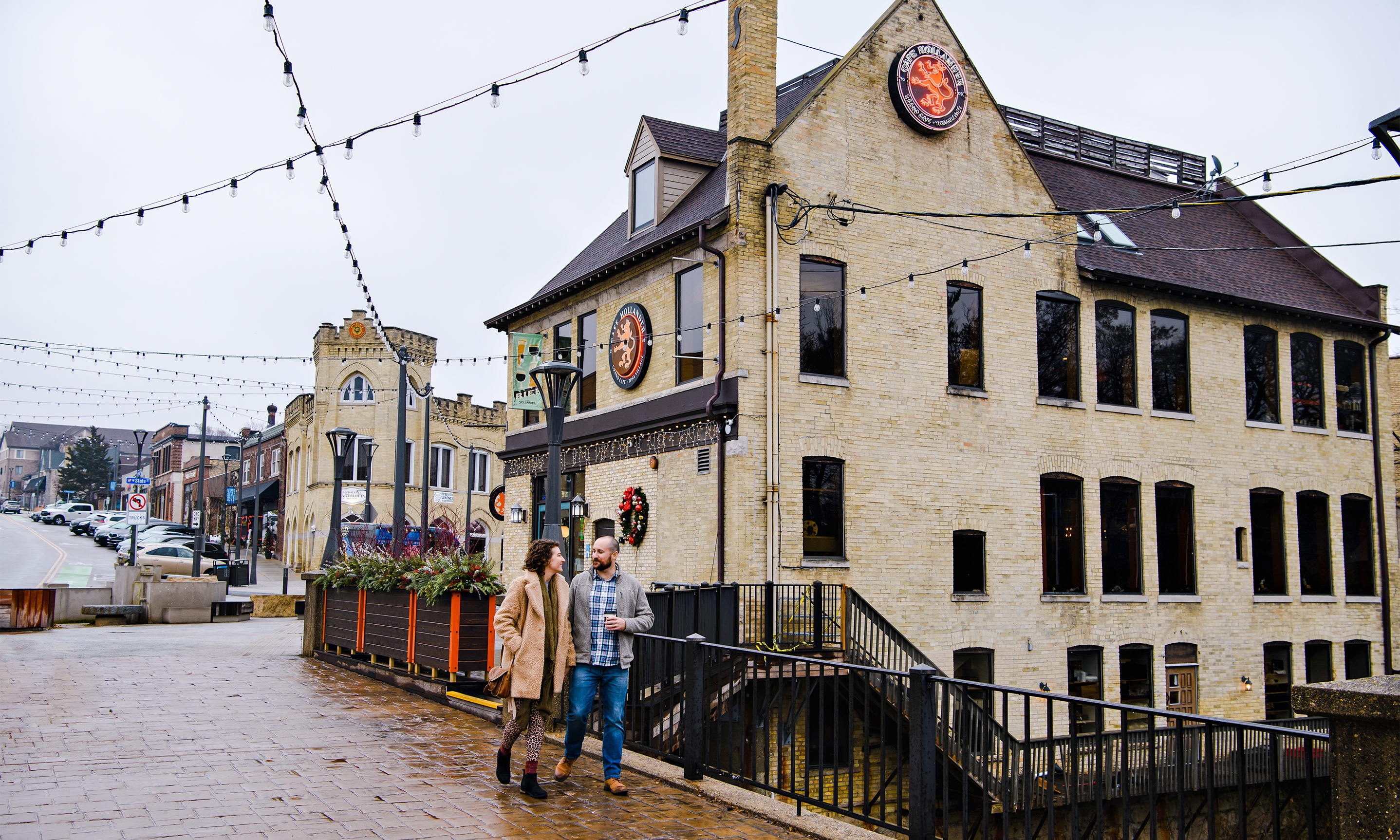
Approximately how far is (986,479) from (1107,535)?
3174 mm

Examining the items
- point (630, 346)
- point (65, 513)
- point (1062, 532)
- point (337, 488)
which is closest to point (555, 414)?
point (630, 346)

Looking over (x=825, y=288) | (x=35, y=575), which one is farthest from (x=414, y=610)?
(x=35, y=575)

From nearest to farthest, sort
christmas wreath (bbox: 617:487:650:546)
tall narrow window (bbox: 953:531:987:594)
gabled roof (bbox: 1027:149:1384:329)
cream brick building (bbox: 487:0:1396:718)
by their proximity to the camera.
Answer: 1. cream brick building (bbox: 487:0:1396:718)
2. tall narrow window (bbox: 953:531:987:594)
3. christmas wreath (bbox: 617:487:650:546)
4. gabled roof (bbox: 1027:149:1384:329)

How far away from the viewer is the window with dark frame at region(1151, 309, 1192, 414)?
2114cm

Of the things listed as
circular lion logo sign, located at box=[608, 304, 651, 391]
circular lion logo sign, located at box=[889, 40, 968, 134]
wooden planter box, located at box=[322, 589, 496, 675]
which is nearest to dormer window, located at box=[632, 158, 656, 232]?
circular lion logo sign, located at box=[608, 304, 651, 391]

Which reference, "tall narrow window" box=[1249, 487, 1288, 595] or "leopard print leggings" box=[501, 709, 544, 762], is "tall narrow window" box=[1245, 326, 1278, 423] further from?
"leopard print leggings" box=[501, 709, 544, 762]

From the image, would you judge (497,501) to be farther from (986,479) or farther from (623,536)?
(986,479)

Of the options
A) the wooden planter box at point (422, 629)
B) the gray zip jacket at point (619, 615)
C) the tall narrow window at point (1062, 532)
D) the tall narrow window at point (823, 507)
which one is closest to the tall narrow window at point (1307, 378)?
the tall narrow window at point (1062, 532)

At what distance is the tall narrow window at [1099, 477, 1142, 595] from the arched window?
114ft

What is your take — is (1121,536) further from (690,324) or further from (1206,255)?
(690,324)

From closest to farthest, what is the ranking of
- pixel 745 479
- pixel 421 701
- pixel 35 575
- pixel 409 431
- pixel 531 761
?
1. pixel 531 761
2. pixel 421 701
3. pixel 745 479
4. pixel 35 575
5. pixel 409 431

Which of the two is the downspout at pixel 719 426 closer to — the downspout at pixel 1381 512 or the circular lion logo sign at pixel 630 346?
the circular lion logo sign at pixel 630 346

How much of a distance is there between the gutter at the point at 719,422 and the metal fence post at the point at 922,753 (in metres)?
10.2

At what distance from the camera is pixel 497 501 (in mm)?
31094
